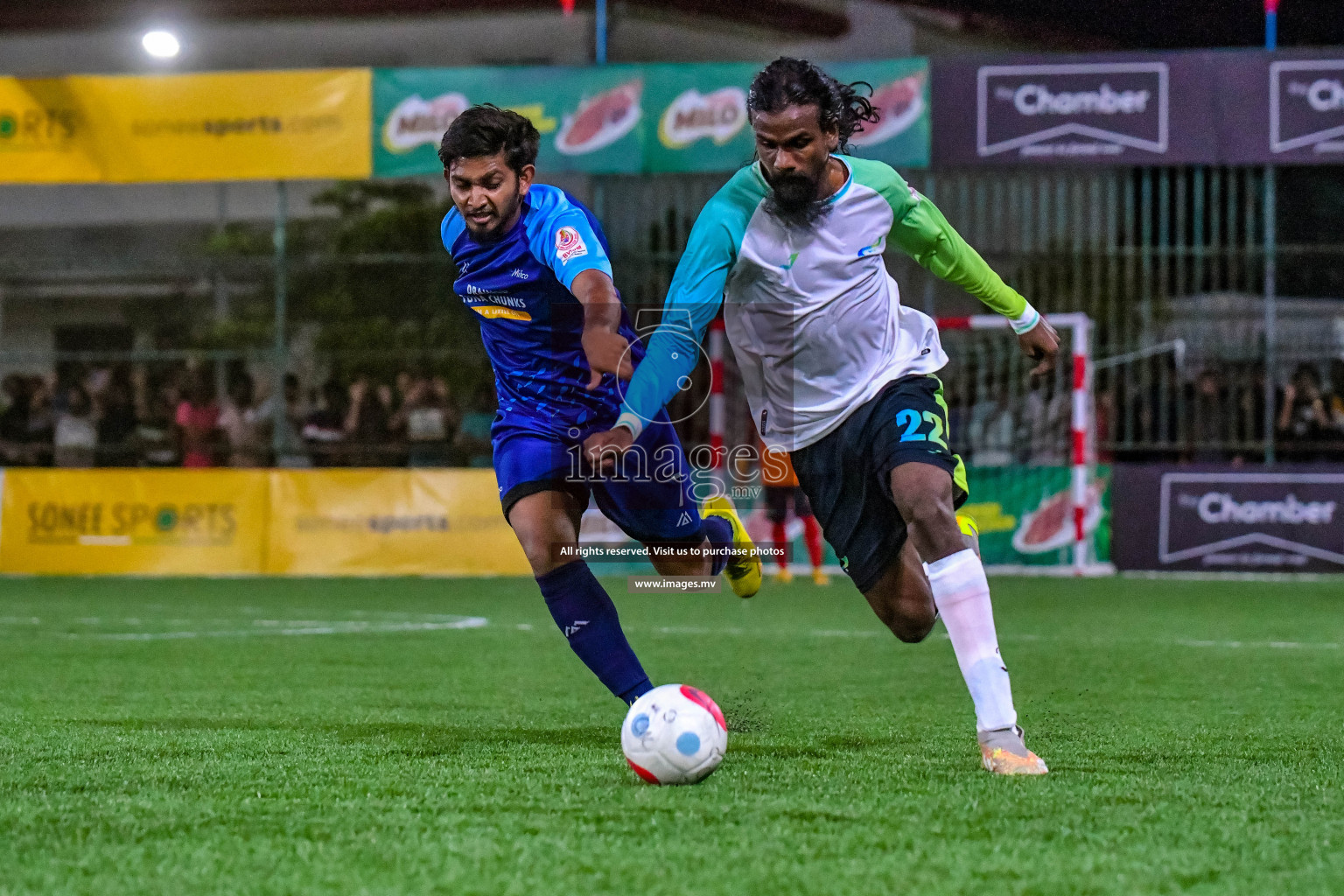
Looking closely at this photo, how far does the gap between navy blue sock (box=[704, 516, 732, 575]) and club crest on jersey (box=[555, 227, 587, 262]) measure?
1296 mm

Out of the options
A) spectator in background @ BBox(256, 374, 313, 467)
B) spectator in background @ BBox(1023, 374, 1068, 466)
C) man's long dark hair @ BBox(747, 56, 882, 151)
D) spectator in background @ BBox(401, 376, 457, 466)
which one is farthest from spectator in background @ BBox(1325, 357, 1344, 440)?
man's long dark hair @ BBox(747, 56, 882, 151)

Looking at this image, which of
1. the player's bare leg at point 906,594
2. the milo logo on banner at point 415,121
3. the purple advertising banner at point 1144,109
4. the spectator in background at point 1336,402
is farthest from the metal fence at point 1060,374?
the player's bare leg at point 906,594

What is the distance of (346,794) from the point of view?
4.02 m

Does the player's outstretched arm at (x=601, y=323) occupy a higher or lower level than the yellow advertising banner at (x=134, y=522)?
higher

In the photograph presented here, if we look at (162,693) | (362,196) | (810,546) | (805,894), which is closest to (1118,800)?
(805,894)

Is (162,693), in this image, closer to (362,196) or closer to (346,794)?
(346,794)

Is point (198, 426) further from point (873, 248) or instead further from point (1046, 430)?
point (873, 248)

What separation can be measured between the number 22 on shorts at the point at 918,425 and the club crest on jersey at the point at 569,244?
3.39ft

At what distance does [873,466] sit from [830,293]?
0.52 m

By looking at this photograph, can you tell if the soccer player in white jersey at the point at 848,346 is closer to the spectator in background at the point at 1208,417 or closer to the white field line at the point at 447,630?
the white field line at the point at 447,630

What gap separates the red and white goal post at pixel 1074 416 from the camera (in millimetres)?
14719

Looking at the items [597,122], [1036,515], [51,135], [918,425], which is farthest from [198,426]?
[918,425]

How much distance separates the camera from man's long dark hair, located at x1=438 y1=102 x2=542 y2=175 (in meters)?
5.03

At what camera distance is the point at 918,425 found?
15.9ft
